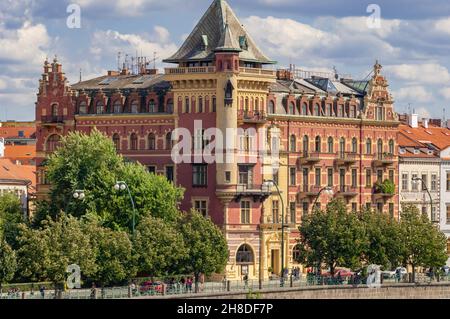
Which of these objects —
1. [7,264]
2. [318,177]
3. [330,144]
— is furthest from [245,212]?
[7,264]

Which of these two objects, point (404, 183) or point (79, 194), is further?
point (404, 183)

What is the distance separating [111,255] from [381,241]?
23.0 m

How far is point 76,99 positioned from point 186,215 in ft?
56.0

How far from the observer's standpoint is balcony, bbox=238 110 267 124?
126125 millimetres

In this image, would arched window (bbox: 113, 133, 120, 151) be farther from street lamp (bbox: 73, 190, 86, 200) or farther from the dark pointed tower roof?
street lamp (bbox: 73, 190, 86, 200)

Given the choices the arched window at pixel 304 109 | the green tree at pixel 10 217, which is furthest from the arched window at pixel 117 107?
the arched window at pixel 304 109

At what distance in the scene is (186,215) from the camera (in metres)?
120

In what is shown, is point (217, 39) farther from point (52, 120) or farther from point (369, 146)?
point (369, 146)

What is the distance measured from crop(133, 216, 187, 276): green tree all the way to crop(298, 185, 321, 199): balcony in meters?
19.8

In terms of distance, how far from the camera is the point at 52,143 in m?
134

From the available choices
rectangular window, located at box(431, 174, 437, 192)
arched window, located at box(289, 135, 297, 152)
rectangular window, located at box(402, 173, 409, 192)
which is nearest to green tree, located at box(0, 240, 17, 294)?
arched window, located at box(289, 135, 297, 152)
